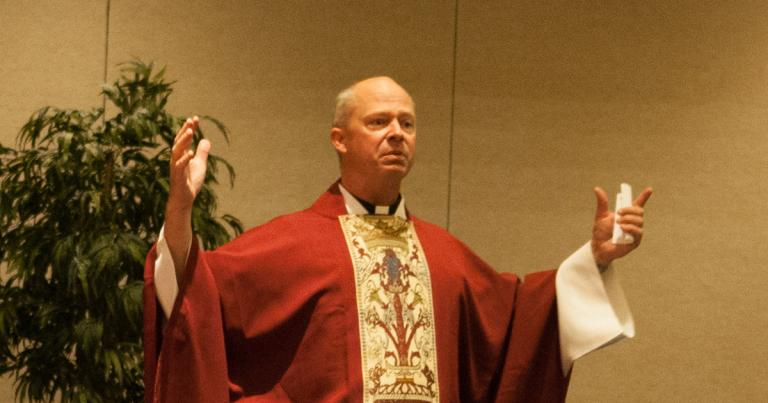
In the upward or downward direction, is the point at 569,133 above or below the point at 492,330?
above

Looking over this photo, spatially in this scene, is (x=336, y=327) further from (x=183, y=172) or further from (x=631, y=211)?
(x=631, y=211)

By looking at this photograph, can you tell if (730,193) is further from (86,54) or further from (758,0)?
(86,54)

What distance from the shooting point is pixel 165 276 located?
304 centimetres

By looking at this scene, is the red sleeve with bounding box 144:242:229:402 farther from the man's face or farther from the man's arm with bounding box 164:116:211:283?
the man's face

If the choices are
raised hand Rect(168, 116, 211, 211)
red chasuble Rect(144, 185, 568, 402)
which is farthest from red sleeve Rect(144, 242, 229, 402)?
raised hand Rect(168, 116, 211, 211)

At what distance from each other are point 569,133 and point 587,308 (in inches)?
70.6

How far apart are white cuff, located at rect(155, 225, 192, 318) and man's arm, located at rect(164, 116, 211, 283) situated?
0.01 metres

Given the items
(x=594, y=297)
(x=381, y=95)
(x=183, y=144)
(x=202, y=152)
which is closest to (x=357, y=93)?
(x=381, y=95)

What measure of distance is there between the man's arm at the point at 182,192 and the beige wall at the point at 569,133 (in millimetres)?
1854

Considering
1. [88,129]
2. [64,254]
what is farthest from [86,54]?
[64,254]

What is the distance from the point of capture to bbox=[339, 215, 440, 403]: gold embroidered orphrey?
10.8ft

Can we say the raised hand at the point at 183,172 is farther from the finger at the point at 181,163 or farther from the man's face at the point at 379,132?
the man's face at the point at 379,132

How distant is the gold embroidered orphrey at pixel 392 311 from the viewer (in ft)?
10.8

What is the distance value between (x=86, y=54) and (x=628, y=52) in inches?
83.4
